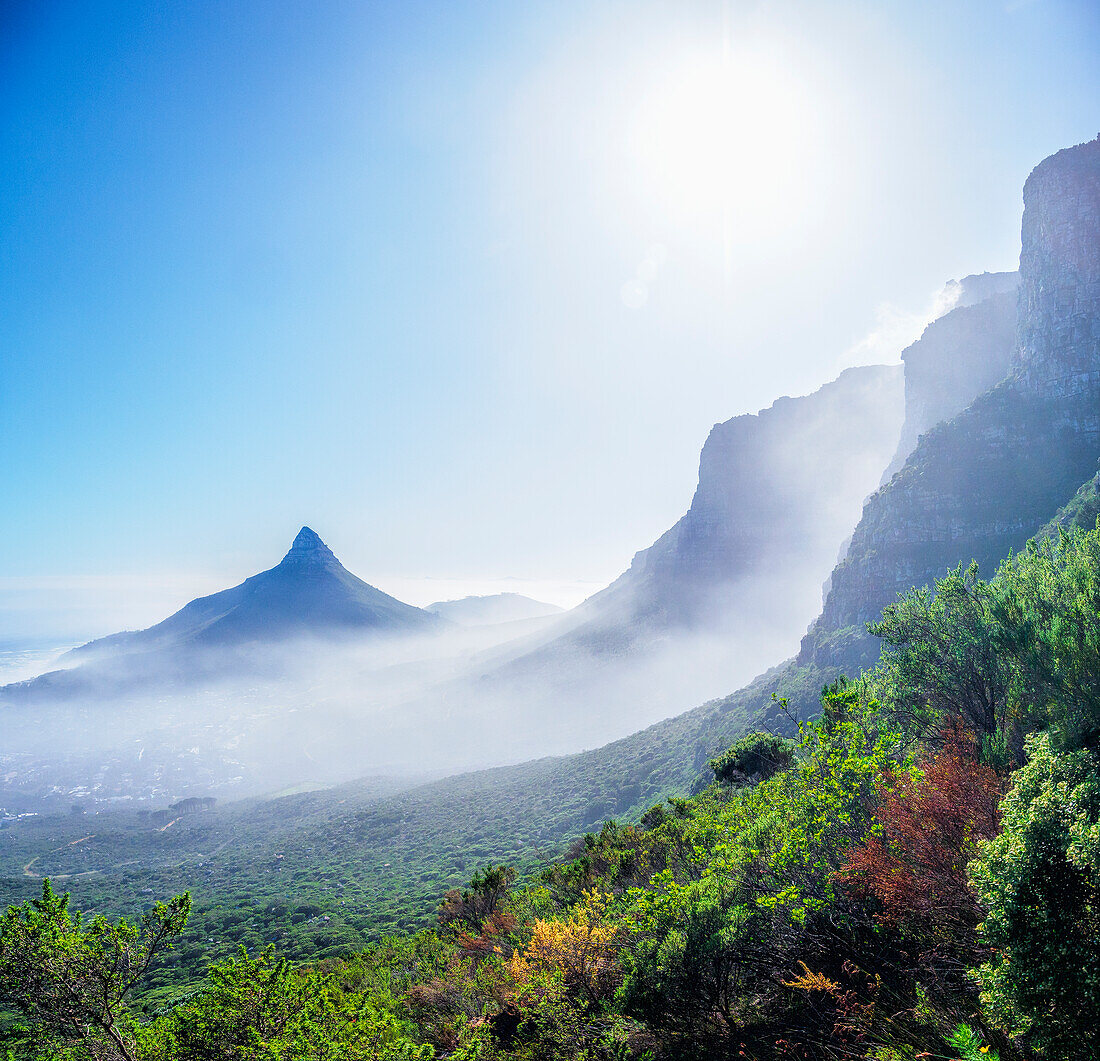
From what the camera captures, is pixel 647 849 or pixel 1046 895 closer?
pixel 1046 895

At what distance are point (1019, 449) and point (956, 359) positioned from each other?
79.5 metres

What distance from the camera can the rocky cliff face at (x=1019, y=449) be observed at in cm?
9019

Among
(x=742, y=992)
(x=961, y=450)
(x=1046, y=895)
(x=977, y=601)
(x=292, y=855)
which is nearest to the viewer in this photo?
(x=1046, y=895)

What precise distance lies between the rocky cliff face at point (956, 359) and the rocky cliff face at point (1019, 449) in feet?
117

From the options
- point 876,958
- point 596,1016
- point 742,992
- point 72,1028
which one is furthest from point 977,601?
point 72,1028

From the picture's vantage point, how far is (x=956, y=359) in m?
154

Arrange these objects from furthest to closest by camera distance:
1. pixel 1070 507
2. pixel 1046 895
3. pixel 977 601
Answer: pixel 1070 507
pixel 977 601
pixel 1046 895

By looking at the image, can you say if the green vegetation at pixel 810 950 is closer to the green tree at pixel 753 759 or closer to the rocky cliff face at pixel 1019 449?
the green tree at pixel 753 759

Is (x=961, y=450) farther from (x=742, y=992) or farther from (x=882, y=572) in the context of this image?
(x=742, y=992)

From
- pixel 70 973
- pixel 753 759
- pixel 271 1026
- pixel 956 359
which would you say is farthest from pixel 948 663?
pixel 956 359

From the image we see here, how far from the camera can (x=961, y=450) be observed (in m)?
102

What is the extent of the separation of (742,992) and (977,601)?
20.8 metres

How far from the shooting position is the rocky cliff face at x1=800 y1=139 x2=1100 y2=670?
9019cm

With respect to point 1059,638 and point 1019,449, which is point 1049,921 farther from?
point 1019,449
